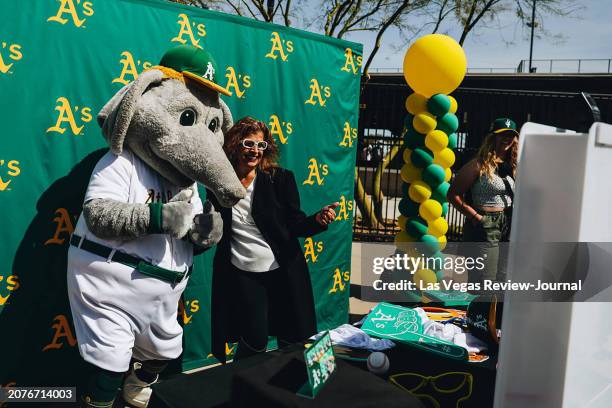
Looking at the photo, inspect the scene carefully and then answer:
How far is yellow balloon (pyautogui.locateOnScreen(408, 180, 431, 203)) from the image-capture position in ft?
15.5

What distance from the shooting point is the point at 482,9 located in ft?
35.2

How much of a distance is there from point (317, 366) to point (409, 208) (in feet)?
12.2

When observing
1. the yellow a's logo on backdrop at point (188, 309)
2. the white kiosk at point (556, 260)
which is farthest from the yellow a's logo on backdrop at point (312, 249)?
the white kiosk at point (556, 260)

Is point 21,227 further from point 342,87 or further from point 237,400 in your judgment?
point 342,87

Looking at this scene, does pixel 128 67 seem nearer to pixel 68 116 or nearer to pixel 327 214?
pixel 68 116

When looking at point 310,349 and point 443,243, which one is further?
point 443,243

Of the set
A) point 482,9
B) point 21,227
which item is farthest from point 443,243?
point 482,9

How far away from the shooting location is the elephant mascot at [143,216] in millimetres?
2082

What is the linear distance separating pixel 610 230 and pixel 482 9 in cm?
1081

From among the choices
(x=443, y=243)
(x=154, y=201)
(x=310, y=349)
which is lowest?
(x=443, y=243)

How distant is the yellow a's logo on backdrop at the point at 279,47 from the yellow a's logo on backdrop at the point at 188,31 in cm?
55

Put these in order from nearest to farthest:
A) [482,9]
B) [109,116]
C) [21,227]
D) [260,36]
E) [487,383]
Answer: [487,383] < [109,116] < [21,227] < [260,36] < [482,9]

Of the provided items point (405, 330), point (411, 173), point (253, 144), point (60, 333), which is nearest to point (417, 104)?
point (411, 173)

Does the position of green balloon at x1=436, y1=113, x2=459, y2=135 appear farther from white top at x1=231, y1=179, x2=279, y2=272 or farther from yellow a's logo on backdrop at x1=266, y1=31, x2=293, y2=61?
white top at x1=231, y1=179, x2=279, y2=272
